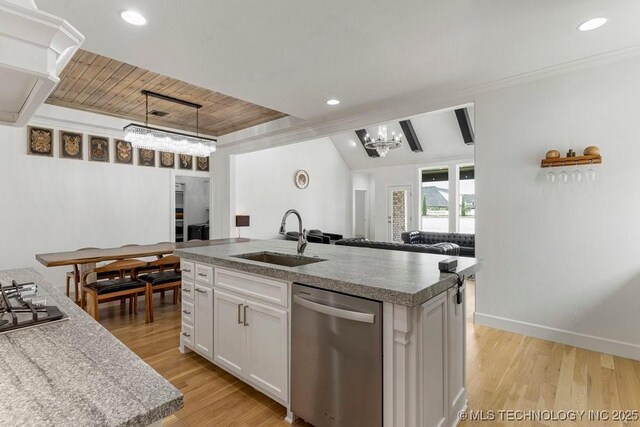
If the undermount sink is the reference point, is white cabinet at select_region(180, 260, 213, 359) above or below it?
below

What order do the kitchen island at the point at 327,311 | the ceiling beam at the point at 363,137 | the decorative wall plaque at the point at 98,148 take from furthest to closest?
the ceiling beam at the point at 363,137, the decorative wall plaque at the point at 98,148, the kitchen island at the point at 327,311

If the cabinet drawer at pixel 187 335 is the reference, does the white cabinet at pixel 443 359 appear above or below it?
above

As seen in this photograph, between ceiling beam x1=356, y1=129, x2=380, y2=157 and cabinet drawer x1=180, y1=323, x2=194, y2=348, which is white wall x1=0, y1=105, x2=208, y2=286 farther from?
ceiling beam x1=356, y1=129, x2=380, y2=157

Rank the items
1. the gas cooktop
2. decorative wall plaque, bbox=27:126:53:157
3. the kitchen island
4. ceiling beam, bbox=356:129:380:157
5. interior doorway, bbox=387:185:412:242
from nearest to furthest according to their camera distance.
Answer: the gas cooktop → the kitchen island → decorative wall plaque, bbox=27:126:53:157 → ceiling beam, bbox=356:129:380:157 → interior doorway, bbox=387:185:412:242

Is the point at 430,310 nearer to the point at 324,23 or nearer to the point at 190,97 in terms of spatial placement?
the point at 324,23

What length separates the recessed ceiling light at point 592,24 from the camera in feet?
7.25

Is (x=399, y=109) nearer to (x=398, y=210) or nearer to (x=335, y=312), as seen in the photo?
(x=335, y=312)

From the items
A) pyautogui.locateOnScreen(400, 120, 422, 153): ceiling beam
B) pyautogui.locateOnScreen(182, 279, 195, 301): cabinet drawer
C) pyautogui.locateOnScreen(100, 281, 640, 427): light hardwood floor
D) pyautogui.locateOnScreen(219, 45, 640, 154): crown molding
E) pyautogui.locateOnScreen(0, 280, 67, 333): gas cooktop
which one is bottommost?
pyautogui.locateOnScreen(100, 281, 640, 427): light hardwood floor

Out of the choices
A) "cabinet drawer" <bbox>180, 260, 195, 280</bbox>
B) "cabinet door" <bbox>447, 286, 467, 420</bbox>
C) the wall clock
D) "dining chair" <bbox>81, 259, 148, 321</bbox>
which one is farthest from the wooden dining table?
the wall clock

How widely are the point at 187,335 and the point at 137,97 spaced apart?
11.1 feet

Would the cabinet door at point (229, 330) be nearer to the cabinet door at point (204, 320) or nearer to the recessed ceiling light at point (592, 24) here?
the cabinet door at point (204, 320)

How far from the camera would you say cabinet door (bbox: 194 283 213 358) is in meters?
2.45

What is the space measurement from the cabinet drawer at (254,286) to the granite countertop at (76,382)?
987 millimetres

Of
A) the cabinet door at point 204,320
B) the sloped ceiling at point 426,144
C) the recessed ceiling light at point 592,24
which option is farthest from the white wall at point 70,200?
the recessed ceiling light at point 592,24
